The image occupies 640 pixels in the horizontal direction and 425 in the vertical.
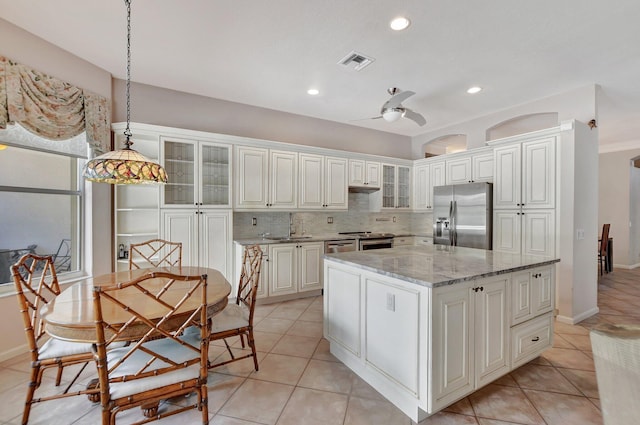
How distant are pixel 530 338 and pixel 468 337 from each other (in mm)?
870

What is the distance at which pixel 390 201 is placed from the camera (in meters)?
5.46

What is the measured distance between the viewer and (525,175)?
12.2 ft

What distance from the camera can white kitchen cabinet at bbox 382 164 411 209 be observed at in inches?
213

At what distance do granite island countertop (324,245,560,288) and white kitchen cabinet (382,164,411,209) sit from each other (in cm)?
275

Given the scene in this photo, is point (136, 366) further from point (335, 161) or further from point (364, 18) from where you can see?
point (335, 161)

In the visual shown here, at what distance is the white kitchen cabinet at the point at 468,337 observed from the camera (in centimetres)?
169

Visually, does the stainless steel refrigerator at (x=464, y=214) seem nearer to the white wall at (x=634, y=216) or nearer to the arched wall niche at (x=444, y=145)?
the arched wall niche at (x=444, y=145)

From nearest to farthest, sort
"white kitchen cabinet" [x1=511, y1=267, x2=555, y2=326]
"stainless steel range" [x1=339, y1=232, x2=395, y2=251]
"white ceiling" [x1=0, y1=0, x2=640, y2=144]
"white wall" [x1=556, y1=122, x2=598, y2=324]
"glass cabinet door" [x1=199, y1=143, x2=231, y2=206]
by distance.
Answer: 1. "white kitchen cabinet" [x1=511, y1=267, x2=555, y2=326]
2. "white ceiling" [x1=0, y1=0, x2=640, y2=144]
3. "white wall" [x1=556, y1=122, x2=598, y2=324]
4. "glass cabinet door" [x1=199, y1=143, x2=231, y2=206]
5. "stainless steel range" [x1=339, y1=232, x2=395, y2=251]

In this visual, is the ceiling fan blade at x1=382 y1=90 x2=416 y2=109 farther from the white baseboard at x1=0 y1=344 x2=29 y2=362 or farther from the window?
the white baseboard at x1=0 y1=344 x2=29 y2=362

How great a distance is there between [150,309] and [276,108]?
3682 millimetres

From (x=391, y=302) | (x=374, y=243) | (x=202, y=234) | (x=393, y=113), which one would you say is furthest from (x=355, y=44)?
(x=374, y=243)

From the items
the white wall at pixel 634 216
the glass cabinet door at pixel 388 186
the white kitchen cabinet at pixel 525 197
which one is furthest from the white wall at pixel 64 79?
the white wall at pixel 634 216

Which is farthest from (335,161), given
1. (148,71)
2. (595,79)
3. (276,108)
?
(595,79)

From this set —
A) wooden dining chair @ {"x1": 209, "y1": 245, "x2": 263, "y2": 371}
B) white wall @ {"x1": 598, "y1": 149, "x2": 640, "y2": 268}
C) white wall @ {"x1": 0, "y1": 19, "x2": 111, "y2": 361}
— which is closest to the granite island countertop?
wooden dining chair @ {"x1": 209, "y1": 245, "x2": 263, "y2": 371}
